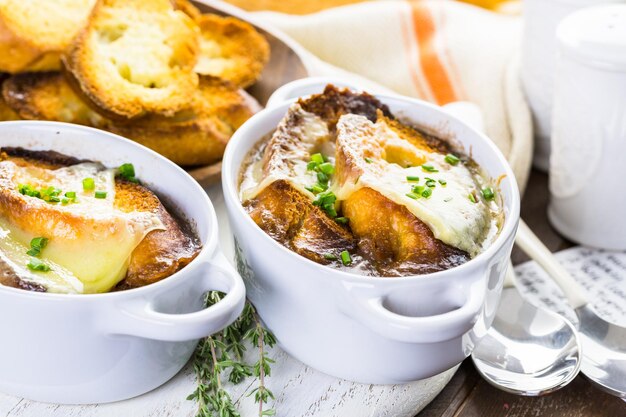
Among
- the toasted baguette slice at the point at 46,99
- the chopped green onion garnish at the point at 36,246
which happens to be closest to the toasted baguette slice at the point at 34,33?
the toasted baguette slice at the point at 46,99

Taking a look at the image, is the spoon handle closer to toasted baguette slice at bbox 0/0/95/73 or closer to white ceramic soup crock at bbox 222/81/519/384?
white ceramic soup crock at bbox 222/81/519/384

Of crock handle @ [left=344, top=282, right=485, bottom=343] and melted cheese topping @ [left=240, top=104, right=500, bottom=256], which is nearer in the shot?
crock handle @ [left=344, top=282, right=485, bottom=343]

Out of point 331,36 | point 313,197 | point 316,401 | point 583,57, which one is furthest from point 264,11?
point 316,401

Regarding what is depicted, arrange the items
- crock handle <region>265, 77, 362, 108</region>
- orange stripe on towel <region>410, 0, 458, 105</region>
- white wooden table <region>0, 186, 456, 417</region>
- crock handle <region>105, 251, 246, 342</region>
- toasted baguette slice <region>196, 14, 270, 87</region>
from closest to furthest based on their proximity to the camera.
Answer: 1. crock handle <region>105, 251, 246, 342</region>
2. white wooden table <region>0, 186, 456, 417</region>
3. crock handle <region>265, 77, 362, 108</region>
4. toasted baguette slice <region>196, 14, 270, 87</region>
5. orange stripe on towel <region>410, 0, 458, 105</region>

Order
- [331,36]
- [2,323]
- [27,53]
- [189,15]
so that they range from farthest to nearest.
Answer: [331,36]
[189,15]
[27,53]
[2,323]

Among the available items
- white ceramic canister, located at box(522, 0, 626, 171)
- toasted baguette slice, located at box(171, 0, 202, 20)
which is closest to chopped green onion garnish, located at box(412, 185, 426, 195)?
white ceramic canister, located at box(522, 0, 626, 171)

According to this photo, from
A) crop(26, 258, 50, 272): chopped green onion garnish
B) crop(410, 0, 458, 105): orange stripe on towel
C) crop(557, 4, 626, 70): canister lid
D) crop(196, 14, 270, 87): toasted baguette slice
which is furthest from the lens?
crop(410, 0, 458, 105): orange stripe on towel

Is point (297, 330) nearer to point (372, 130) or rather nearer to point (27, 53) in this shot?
point (372, 130)

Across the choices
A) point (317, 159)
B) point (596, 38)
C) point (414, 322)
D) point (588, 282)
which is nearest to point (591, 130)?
point (596, 38)
